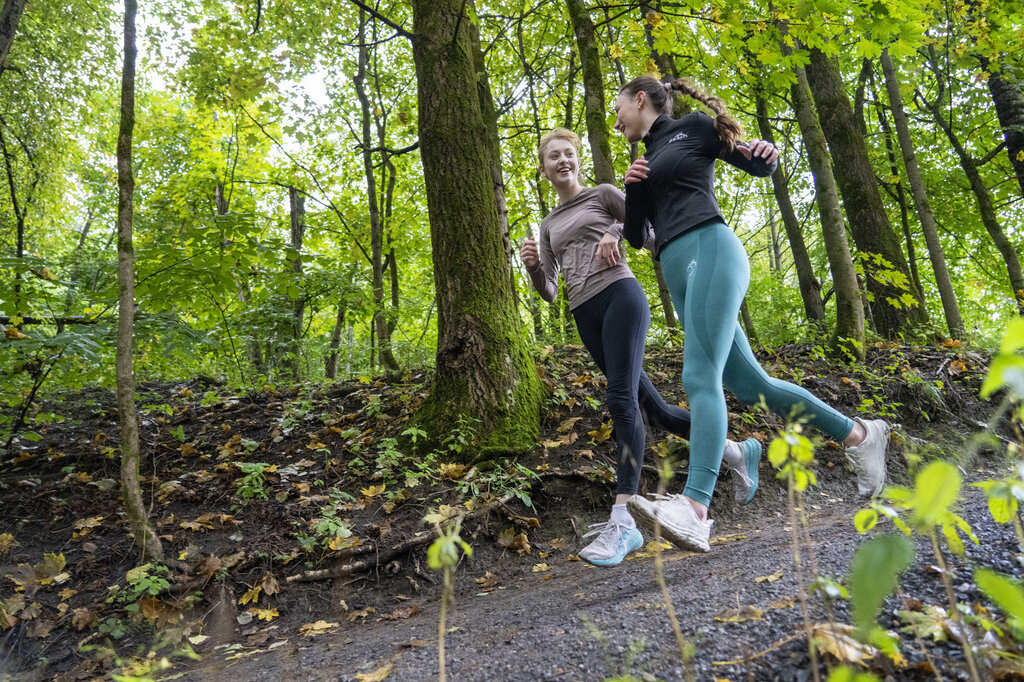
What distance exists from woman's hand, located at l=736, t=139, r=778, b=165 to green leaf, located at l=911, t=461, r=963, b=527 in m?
2.36

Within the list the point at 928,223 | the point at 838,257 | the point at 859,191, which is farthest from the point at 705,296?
the point at 928,223

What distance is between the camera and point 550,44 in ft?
33.0

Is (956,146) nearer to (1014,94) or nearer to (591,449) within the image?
(1014,94)

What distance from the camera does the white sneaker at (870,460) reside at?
2.76m

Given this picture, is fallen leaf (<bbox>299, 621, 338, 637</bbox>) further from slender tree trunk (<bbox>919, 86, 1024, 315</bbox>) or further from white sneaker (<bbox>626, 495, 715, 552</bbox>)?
slender tree trunk (<bbox>919, 86, 1024, 315</bbox>)

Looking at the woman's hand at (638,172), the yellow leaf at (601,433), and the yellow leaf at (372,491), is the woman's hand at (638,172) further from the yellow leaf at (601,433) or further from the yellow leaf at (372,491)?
the yellow leaf at (372,491)

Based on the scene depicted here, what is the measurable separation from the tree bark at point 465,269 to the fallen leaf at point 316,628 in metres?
1.54

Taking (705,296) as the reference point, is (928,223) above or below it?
above

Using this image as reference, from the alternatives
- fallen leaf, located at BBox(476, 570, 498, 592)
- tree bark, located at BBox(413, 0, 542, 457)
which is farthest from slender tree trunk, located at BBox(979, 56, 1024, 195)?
fallen leaf, located at BBox(476, 570, 498, 592)

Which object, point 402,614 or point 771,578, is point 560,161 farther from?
point 402,614

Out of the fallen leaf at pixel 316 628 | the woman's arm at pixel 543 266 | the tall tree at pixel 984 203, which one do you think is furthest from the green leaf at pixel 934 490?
the tall tree at pixel 984 203

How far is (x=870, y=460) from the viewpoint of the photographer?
110 inches

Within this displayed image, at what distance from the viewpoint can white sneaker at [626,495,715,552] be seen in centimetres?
241

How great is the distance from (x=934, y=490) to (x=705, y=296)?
6.24 ft
